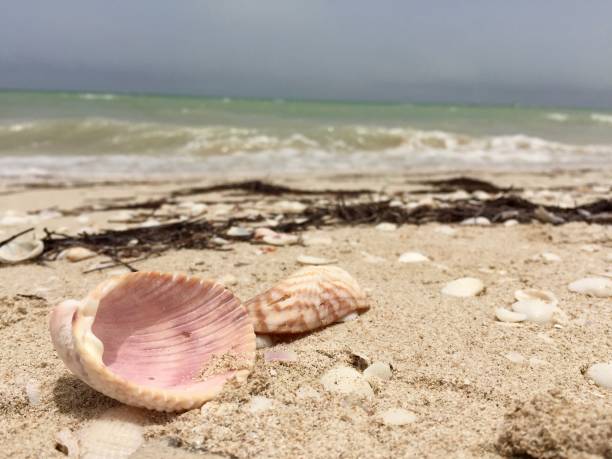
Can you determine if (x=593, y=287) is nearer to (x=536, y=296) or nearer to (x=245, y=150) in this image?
(x=536, y=296)

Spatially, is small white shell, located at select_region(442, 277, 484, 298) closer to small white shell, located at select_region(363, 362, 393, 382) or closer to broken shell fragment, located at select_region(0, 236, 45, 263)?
small white shell, located at select_region(363, 362, 393, 382)

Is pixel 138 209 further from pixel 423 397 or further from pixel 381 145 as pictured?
pixel 381 145

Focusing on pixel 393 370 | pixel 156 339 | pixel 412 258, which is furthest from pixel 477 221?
pixel 156 339

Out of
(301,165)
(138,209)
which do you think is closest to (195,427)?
(138,209)

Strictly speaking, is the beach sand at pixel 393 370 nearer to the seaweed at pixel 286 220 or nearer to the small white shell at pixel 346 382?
the small white shell at pixel 346 382

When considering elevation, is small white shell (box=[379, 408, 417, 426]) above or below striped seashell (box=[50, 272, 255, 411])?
below

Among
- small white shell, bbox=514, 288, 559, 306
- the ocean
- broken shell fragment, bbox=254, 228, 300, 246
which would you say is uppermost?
Answer: small white shell, bbox=514, 288, 559, 306

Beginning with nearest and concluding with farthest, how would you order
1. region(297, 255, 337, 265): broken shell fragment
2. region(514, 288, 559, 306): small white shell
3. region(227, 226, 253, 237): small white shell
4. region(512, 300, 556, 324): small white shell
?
region(512, 300, 556, 324): small white shell → region(514, 288, 559, 306): small white shell → region(297, 255, 337, 265): broken shell fragment → region(227, 226, 253, 237): small white shell

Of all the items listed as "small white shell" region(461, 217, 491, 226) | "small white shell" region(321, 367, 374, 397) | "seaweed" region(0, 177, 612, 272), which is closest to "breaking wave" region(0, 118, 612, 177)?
"seaweed" region(0, 177, 612, 272)
